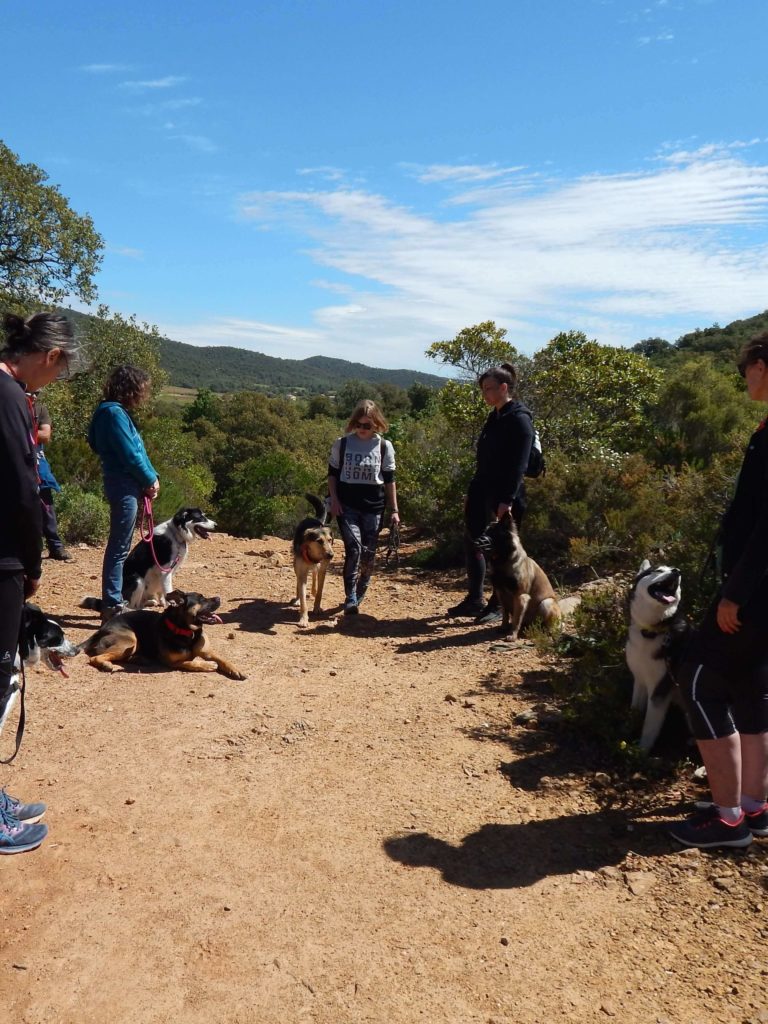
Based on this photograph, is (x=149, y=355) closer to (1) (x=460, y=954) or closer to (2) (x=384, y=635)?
(2) (x=384, y=635)

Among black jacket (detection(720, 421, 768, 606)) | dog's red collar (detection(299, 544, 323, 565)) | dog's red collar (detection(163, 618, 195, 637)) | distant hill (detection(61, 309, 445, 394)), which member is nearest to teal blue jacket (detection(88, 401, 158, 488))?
dog's red collar (detection(163, 618, 195, 637))

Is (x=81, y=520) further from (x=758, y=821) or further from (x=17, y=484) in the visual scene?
(x=758, y=821)

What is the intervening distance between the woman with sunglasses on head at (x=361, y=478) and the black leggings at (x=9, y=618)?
4211 millimetres

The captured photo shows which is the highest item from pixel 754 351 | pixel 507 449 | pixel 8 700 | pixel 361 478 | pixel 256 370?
pixel 256 370

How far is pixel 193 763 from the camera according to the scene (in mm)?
4043

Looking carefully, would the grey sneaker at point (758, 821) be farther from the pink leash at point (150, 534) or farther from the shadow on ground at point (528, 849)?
the pink leash at point (150, 534)

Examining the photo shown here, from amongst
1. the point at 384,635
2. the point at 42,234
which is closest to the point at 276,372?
the point at 42,234

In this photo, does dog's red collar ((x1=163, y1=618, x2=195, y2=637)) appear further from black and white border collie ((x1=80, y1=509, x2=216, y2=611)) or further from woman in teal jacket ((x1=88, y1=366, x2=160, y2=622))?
black and white border collie ((x1=80, y1=509, x2=216, y2=611))

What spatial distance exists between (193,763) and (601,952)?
7.48 ft

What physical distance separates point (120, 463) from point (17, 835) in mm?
3202

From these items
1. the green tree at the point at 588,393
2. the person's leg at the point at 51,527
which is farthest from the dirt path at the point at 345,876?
the green tree at the point at 588,393

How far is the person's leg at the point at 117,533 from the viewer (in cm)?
583

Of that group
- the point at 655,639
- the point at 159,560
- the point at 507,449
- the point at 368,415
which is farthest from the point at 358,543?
the point at 655,639

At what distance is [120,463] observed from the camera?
5781mm
